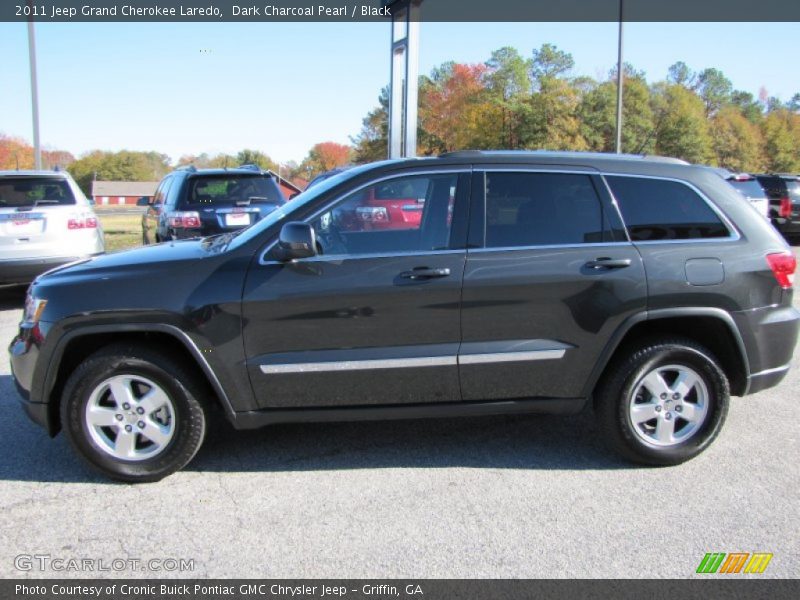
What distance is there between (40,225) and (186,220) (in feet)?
5.75

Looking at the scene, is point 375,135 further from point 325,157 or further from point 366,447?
point 366,447

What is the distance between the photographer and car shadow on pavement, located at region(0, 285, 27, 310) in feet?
31.2

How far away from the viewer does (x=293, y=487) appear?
12.8 feet

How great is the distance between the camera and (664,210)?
4.18 m

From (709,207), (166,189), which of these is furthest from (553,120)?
Answer: (709,207)

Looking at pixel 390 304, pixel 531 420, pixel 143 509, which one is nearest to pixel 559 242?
pixel 390 304

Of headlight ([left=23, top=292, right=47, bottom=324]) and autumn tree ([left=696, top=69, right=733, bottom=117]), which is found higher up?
autumn tree ([left=696, top=69, right=733, bottom=117])

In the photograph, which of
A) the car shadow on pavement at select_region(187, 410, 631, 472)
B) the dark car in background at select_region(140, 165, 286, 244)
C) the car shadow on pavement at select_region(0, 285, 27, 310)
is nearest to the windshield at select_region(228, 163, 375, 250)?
the car shadow on pavement at select_region(187, 410, 631, 472)

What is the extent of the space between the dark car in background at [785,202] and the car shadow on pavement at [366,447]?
49.2ft

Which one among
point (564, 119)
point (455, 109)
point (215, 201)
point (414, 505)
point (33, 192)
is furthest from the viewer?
point (455, 109)

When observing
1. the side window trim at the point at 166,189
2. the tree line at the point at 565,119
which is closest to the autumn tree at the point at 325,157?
the tree line at the point at 565,119

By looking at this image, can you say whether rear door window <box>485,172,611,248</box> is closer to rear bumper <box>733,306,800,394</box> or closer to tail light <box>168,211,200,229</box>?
rear bumper <box>733,306,800,394</box>

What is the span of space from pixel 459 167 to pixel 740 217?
67.1 inches

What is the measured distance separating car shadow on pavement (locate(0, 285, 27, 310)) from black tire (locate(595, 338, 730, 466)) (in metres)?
8.20
